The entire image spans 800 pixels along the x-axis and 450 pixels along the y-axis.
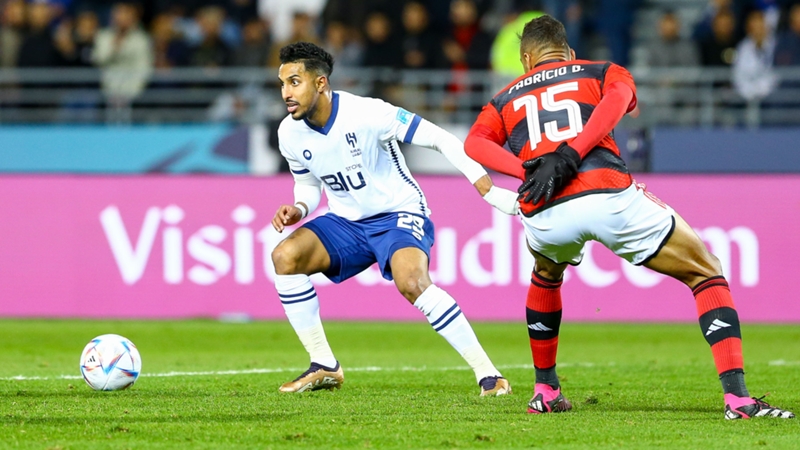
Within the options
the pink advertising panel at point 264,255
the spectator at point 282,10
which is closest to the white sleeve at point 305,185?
the pink advertising panel at point 264,255

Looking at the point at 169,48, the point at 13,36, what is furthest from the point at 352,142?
the point at 13,36

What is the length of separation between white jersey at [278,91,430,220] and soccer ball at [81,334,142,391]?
5.17ft

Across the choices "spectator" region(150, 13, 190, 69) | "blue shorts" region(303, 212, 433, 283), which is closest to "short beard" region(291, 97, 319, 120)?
"blue shorts" region(303, 212, 433, 283)

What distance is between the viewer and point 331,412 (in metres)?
6.36

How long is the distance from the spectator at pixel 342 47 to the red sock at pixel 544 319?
31.5ft

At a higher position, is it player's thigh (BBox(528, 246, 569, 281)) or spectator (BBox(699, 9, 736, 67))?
spectator (BBox(699, 9, 736, 67))

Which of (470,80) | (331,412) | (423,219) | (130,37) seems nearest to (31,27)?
(130,37)

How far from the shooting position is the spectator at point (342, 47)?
15945mm

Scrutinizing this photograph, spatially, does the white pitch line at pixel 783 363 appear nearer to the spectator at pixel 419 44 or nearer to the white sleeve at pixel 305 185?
the white sleeve at pixel 305 185

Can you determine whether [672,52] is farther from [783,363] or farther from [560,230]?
[560,230]

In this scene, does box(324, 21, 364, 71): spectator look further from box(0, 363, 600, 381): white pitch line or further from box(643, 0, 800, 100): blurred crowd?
box(0, 363, 600, 381): white pitch line

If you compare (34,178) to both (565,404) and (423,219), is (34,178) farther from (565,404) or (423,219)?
(565,404)

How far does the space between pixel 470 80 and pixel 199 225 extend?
4.20m

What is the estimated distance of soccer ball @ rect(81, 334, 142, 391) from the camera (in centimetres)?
718
